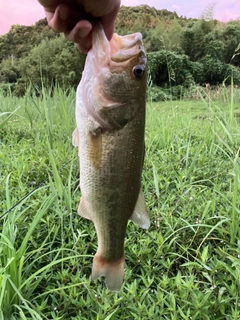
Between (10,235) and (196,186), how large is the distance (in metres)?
1.36

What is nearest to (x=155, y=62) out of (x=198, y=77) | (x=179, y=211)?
(x=198, y=77)

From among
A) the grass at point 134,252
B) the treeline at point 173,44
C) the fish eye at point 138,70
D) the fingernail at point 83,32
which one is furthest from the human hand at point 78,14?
the treeline at point 173,44

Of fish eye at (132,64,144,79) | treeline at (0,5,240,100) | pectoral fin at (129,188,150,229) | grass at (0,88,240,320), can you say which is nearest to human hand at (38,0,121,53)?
fish eye at (132,64,144,79)

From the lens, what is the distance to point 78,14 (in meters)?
1.11

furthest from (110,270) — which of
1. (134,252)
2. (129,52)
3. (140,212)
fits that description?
(129,52)

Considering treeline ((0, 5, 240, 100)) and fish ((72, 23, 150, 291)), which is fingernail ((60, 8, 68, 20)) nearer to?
fish ((72, 23, 150, 291))

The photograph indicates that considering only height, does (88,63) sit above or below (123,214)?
above

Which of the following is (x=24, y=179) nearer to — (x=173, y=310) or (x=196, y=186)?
(x=196, y=186)

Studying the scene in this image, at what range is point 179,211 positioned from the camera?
2.27 meters

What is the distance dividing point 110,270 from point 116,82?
0.66m

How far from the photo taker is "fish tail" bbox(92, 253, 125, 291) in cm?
123

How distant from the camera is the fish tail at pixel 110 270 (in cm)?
123

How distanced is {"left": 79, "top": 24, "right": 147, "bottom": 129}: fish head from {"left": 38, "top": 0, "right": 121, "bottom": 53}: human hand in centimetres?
7

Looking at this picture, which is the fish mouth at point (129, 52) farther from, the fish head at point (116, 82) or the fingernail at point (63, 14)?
the fingernail at point (63, 14)
